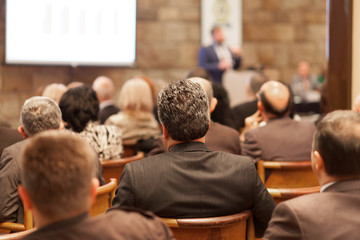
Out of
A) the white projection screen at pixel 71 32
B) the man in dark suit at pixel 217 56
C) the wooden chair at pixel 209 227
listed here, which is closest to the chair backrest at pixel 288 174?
the wooden chair at pixel 209 227

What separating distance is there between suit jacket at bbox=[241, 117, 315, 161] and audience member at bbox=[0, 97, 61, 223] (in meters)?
1.21

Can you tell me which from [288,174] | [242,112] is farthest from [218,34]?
[288,174]

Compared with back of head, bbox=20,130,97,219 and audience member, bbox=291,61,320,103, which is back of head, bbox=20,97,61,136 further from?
audience member, bbox=291,61,320,103

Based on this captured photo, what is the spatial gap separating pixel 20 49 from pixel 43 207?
6612mm

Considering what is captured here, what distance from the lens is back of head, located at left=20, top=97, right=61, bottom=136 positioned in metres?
2.37

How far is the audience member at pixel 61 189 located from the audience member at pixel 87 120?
1971 mm

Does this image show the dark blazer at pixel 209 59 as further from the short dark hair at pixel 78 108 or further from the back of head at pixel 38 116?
the back of head at pixel 38 116

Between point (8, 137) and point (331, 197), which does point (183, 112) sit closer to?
point (331, 197)

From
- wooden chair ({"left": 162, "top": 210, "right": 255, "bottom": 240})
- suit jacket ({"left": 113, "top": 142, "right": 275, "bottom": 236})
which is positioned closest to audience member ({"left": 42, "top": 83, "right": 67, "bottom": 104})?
suit jacket ({"left": 113, "top": 142, "right": 275, "bottom": 236})

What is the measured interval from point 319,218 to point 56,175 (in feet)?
2.48

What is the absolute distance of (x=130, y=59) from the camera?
7.94 meters

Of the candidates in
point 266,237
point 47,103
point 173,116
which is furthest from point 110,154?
point 266,237

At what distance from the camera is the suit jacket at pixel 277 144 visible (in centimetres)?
298

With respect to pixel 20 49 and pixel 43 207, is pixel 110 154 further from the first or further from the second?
pixel 20 49
